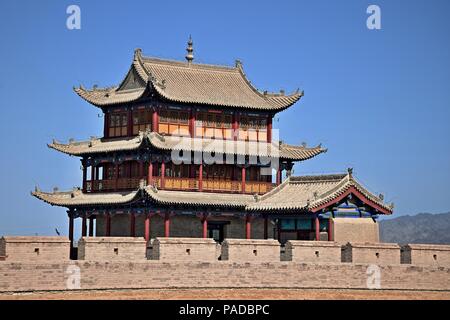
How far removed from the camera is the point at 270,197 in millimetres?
53719

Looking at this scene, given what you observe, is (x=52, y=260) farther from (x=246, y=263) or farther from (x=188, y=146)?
(x=188, y=146)

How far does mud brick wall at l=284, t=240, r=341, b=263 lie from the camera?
4569 cm

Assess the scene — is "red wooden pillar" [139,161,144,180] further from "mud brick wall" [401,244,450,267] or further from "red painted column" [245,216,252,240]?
"mud brick wall" [401,244,450,267]

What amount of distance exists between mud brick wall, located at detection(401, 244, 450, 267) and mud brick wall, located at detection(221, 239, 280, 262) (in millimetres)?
6539

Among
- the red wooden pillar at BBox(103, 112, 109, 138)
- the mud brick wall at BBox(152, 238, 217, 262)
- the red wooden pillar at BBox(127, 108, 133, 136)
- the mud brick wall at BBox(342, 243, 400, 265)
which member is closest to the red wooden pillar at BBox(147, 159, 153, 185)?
the red wooden pillar at BBox(127, 108, 133, 136)

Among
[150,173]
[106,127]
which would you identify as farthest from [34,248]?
[106,127]

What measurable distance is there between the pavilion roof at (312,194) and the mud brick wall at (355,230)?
953 millimetres

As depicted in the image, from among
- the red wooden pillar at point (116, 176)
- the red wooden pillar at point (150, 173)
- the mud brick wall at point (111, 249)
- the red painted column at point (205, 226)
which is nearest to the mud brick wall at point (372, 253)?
the red painted column at point (205, 226)

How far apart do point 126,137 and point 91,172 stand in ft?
9.96

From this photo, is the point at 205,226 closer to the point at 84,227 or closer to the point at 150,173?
the point at 150,173

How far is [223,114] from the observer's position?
55.2 metres

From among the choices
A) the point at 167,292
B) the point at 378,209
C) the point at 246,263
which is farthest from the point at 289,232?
the point at 167,292

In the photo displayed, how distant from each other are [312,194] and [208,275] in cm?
1004
